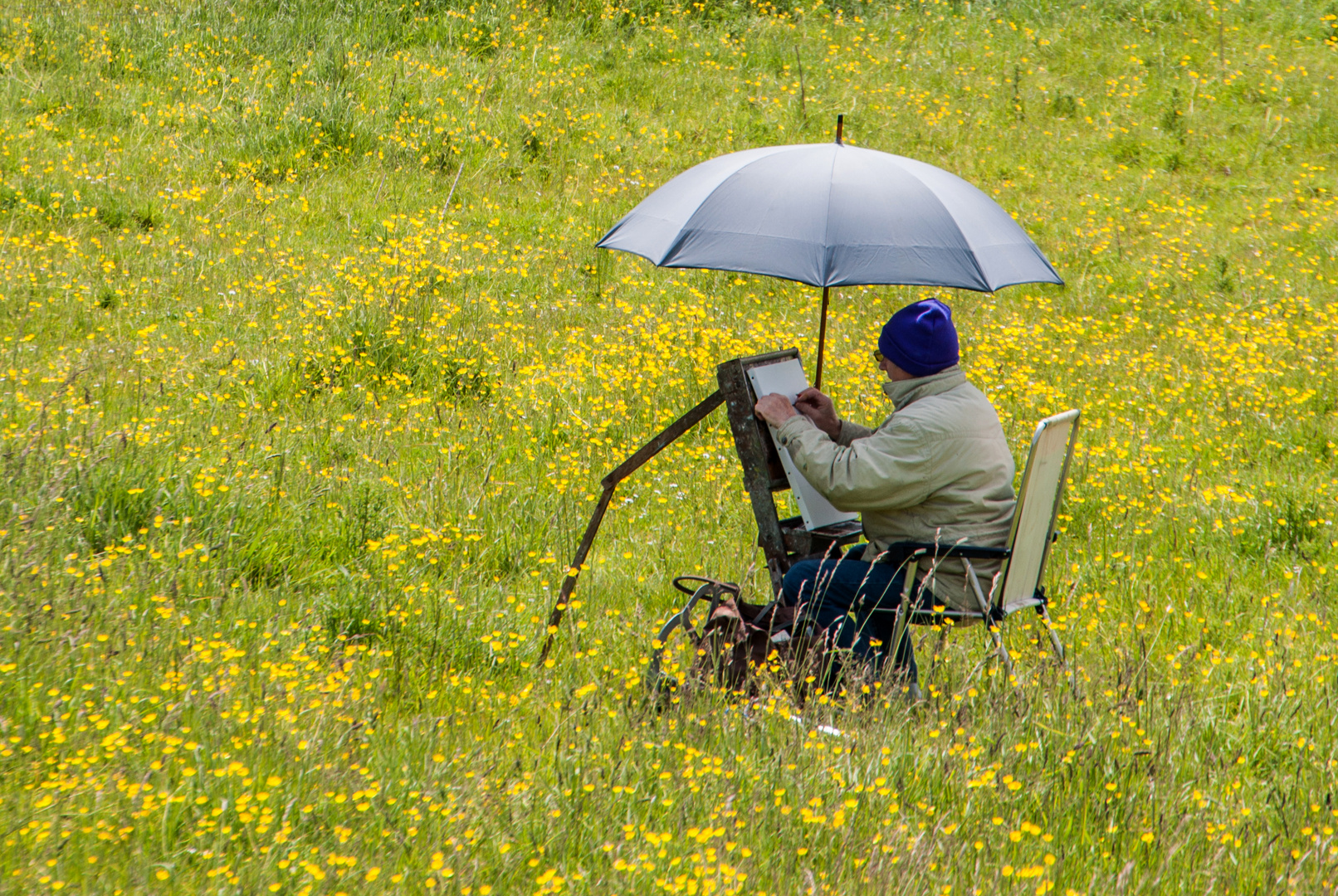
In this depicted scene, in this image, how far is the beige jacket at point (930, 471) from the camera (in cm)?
341

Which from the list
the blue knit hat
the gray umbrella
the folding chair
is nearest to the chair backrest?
the folding chair

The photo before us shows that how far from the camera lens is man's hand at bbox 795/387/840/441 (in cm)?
362

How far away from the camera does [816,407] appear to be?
12.0ft

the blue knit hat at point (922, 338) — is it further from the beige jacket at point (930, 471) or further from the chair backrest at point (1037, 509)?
the chair backrest at point (1037, 509)

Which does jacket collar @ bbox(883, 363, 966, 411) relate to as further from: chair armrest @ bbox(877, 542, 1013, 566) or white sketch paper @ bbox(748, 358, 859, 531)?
chair armrest @ bbox(877, 542, 1013, 566)

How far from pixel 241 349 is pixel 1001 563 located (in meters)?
4.53

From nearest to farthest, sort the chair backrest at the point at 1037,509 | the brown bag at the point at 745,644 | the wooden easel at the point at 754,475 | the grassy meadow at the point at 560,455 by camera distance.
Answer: the grassy meadow at the point at 560,455, the chair backrest at the point at 1037,509, the brown bag at the point at 745,644, the wooden easel at the point at 754,475

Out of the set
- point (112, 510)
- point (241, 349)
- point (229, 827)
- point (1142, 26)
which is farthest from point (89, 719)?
point (1142, 26)

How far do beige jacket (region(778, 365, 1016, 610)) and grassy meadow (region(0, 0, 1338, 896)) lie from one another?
472 millimetres

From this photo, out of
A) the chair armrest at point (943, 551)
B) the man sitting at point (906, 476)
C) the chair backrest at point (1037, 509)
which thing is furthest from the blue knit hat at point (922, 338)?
the chair armrest at point (943, 551)

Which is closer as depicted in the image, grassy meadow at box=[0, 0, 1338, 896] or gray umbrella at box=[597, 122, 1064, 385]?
grassy meadow at box=[0, 0, 1338, 896]

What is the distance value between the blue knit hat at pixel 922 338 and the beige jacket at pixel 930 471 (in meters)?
0.05

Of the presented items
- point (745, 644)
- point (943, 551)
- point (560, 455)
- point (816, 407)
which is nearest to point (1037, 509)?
point (943, 551)

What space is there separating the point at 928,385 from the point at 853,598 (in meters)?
0.73
